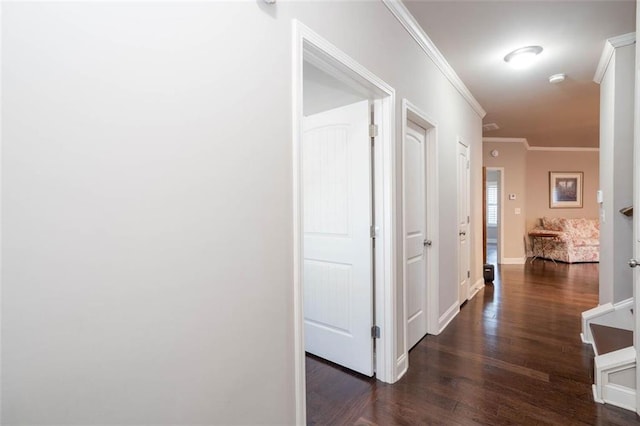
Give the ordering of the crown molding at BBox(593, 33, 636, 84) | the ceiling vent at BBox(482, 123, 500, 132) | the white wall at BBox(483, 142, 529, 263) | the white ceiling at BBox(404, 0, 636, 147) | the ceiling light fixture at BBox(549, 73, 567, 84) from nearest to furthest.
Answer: the white ceiling at BBox(404, 0, 636, 147), the crown molding at BBox(593, 33, 636, 84), the ceiling light fixture at BBox(549, 73, 567, 84), the ceiling vent at BBox(482, 123, 500, 132), the white wall at BBox(483, 142, 529, 263)

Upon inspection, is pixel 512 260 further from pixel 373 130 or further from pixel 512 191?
pixel 373 130

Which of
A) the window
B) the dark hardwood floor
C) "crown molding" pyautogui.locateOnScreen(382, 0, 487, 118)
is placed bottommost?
the dark hardwood floor

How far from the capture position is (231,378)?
115 cm

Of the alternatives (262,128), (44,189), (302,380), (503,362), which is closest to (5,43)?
(44,189)

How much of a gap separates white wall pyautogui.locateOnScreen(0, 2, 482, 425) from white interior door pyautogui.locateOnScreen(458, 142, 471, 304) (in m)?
2.98

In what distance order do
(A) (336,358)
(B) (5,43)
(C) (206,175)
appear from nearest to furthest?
(B) (5,43) → (C) (206,175) → (A) (336,358)

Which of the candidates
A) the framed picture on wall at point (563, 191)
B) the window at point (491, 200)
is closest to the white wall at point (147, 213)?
the framed picture on wall at point (563, 191)

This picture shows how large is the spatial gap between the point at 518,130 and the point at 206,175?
6648 mm

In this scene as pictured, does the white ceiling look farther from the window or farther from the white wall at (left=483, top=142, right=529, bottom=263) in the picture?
the window

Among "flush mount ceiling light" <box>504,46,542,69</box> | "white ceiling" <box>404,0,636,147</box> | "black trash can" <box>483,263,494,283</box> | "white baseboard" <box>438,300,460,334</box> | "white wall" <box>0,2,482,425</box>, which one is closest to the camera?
"white wall" <box>0,2,482,425</box>

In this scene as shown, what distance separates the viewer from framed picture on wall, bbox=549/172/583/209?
761 cm

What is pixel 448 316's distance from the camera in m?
3.34

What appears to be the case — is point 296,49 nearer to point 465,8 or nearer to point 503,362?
point 465,8

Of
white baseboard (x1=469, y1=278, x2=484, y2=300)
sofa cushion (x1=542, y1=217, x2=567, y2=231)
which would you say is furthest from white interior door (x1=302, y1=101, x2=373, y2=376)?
sofa cushion (x1=542, y1=217, x2=567, y2=231)
